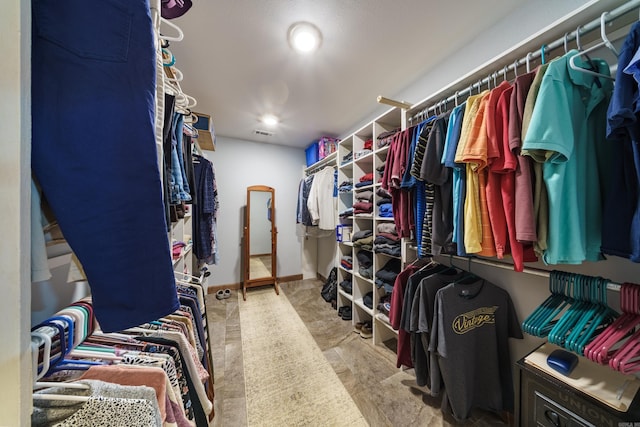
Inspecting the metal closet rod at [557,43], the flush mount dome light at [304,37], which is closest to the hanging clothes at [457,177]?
the metal closet rod at [557,43]

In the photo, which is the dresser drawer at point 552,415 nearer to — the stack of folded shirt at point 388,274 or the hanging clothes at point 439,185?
the hanging clothes at point 439,185

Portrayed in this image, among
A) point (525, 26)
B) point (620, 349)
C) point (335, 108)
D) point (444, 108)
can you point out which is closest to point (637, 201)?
point (620, 349)

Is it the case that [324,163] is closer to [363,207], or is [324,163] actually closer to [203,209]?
[363,207]

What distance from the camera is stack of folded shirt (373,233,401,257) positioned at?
1729 mm

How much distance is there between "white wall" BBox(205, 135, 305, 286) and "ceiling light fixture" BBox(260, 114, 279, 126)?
787mm

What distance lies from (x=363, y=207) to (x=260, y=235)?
1.91 meters

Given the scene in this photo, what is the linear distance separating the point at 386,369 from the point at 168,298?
1811 mm

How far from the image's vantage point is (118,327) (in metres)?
0.40

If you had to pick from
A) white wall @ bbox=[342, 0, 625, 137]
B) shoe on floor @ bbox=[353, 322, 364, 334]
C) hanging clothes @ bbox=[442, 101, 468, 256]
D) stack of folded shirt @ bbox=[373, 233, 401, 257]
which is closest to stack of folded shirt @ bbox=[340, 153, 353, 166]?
white wall @ bbox=[342, 0, 625, 137]

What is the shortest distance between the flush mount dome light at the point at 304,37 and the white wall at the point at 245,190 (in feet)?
6.92

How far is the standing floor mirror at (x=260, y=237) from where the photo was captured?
321cm

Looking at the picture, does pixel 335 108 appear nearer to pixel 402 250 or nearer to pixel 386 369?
pixel 402 250

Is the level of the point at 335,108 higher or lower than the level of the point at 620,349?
higher

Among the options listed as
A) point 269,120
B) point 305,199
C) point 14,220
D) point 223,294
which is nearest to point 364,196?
point 305,199
